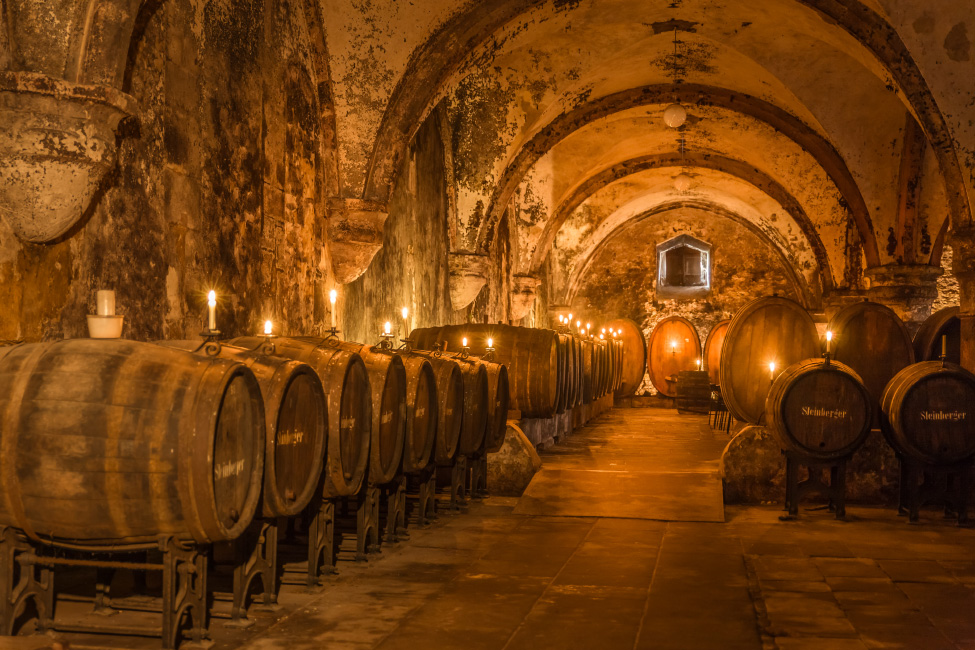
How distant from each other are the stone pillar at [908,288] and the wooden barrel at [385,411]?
29.0ft

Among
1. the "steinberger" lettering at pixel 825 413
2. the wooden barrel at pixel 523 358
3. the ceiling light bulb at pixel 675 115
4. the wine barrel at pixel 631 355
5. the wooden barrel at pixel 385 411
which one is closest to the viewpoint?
the wooden barrel at pixel 385 411

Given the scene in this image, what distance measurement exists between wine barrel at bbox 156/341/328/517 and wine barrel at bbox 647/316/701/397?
17.5 meters

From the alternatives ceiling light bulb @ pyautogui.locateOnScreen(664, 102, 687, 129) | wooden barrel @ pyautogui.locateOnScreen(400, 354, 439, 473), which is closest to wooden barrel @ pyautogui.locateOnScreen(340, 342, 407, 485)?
wooden barrel @ pyautogui.locateOnScreen(400, 354, 439, 473)

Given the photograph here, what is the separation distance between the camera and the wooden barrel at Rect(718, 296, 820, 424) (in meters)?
8.63

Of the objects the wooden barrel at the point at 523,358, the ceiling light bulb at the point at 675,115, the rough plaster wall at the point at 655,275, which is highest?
the ceiling light bulb at the point at 675,115

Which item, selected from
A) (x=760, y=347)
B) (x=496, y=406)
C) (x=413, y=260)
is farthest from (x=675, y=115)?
(x=496, y=406)

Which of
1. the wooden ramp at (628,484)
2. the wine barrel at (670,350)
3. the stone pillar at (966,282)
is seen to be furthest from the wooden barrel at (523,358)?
the wine barrel at (670,350)

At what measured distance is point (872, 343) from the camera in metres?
8.55

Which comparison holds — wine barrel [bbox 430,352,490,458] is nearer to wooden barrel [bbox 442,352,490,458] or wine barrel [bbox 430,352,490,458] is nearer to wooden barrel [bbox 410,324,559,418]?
wooden barrel [bbox 442,352,490,458]

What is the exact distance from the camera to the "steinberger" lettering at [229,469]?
334 cm

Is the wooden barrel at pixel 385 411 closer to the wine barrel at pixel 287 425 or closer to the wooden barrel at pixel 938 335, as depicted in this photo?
the wine barrel at pixel 287 425

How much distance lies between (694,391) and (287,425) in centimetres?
1372

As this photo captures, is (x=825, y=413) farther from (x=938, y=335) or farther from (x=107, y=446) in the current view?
(x=107, y=446)

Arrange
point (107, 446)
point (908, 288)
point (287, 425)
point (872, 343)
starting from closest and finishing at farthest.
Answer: point (107, 446) → point (287, 425) → point (872, 343) → point (908, 288)
